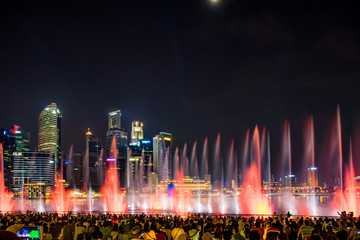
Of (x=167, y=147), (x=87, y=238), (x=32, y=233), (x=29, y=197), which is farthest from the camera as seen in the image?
(x=167, y=147)

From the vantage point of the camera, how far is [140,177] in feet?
656

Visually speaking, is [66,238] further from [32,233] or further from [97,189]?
[97,189]

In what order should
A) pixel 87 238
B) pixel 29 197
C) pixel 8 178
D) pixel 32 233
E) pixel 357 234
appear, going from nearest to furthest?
pixel 32 233 → pixel 357 234 → pixel 87 238 → pixel 29 197 → pixel 8 178

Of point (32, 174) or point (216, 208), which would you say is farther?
point (32, 174)

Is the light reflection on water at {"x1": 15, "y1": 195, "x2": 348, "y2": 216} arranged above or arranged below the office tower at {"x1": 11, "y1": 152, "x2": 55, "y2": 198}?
below

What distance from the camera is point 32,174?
557ft

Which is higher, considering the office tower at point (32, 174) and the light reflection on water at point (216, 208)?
the office tower at point (32, 174)

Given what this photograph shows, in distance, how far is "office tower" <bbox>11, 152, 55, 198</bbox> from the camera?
16325 centimetres

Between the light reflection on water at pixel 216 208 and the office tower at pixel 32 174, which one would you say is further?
the office tower at pixel 32 174

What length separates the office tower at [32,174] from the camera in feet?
536

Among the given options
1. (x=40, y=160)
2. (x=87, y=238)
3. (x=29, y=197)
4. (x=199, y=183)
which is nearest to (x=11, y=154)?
(x=40, y=160)

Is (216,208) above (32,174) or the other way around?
the other way around

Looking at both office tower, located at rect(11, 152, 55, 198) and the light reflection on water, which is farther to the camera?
office tower, located at rect(11, 152, 55, 198)

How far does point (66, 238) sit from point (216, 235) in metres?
4.57
